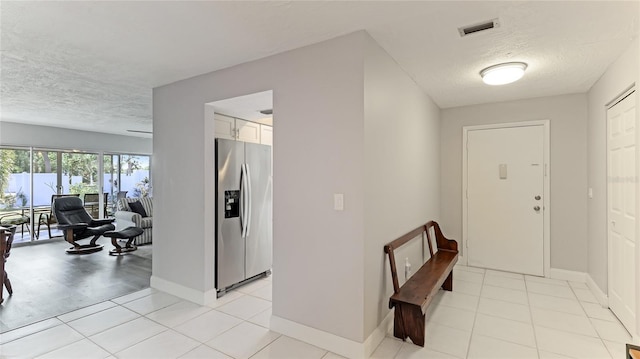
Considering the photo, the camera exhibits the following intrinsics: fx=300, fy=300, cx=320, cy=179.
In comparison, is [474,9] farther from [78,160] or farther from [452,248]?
[78,160]

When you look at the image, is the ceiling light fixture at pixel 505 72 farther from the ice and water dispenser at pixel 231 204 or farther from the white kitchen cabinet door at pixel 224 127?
the ice and water dispenser at pixel 231 204

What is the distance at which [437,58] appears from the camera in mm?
2762

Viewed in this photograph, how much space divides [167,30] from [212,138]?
122 cm

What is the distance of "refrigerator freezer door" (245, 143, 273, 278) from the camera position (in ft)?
12.3

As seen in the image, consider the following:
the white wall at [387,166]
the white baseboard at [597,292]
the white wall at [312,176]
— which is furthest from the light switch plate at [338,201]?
the white baseboard at [597,292]

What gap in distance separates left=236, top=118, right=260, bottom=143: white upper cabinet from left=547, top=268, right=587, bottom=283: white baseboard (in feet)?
14.1

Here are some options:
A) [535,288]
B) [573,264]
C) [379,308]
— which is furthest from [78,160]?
[573,264]

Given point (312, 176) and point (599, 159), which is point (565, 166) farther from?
point (312, 176)

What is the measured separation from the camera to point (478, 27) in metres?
2.21

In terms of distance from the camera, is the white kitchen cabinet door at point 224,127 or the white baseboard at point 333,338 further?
the white kitchen cabinet door at point 224,127

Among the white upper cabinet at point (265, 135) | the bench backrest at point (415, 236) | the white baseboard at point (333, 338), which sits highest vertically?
the white upper cabinet at point (265, 135)

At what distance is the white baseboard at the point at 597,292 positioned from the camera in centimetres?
306

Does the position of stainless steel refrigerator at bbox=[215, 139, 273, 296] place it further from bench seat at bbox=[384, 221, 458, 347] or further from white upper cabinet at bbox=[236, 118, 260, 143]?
bench seat at bbox=[384, 221, 458, 347]

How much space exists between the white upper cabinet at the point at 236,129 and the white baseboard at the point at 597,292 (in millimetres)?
4229
